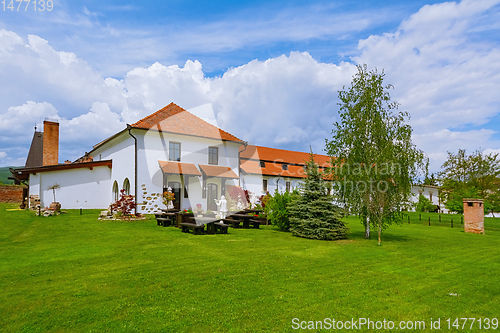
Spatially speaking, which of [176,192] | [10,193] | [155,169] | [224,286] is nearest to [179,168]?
[155,169]

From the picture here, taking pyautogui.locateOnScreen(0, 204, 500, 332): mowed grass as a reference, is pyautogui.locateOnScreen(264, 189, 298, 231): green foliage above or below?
above

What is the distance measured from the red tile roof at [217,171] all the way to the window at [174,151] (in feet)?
5.91

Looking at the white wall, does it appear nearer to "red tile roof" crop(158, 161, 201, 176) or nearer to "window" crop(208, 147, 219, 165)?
"red tile roof" crop(158, 161, 201, 176)

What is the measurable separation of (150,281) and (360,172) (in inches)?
366

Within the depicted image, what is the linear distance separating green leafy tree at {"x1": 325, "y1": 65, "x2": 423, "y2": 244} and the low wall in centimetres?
3756

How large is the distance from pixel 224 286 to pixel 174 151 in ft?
56.5

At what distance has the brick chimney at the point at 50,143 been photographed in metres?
31.5

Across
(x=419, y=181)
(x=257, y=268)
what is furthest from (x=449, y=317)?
(x=419, y=181)

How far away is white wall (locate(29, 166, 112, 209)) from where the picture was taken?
74.0ft

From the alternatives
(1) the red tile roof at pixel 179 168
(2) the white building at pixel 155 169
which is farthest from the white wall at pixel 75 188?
(1) the red tile roof at pixel 179 168

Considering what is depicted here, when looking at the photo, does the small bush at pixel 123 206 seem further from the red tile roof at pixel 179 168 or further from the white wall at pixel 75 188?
the white wall at pixel 75 188

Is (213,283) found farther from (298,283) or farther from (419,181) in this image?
(419,181)

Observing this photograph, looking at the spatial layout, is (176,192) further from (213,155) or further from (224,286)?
(224,286)

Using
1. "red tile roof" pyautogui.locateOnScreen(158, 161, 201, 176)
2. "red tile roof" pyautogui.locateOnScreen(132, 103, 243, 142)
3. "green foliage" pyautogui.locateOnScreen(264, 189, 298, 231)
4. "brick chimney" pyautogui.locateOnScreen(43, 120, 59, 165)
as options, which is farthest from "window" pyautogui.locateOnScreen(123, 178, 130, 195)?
"brick chimney" pyautogui.locateOnScreen(43, 120, 59, 165)
